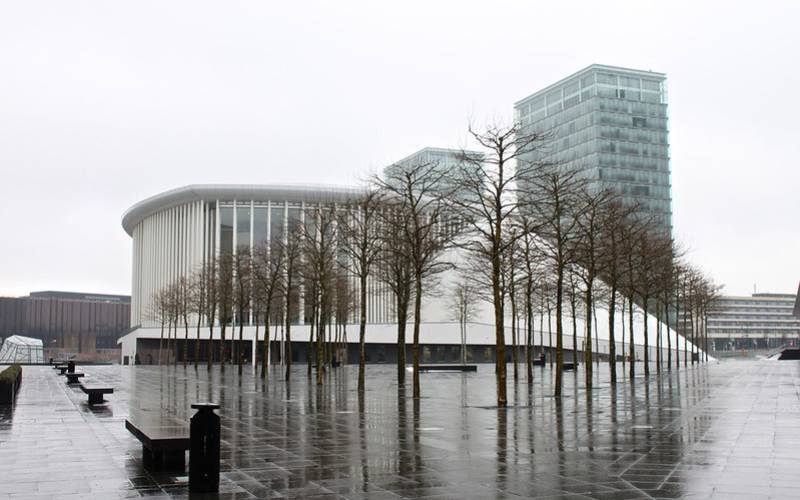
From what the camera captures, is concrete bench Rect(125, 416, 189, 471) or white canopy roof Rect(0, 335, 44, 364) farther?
white canopy roof Rect(0, 335, 44, 364)

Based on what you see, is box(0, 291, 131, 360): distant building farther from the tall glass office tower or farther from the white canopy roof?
the tall glass office tower

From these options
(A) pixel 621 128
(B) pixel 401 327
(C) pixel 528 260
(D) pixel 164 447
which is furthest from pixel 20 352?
(A) pixel 621 128

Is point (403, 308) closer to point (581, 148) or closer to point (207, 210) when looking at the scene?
point (207, 210)

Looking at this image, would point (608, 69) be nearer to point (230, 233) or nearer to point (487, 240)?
point (230, 233)

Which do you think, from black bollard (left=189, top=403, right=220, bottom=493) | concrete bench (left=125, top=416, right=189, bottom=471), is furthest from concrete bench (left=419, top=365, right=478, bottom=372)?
black bollard (left=189, top=403, right=220, bottom=493)

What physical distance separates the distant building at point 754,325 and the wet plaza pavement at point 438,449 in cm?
16227

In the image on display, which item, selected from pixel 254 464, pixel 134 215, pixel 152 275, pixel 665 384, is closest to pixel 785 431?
pixel 254 464

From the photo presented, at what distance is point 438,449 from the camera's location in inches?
496

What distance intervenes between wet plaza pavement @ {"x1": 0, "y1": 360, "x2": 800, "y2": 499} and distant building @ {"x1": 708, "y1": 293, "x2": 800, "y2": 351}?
6389 inches

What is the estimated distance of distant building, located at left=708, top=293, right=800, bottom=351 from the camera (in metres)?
177

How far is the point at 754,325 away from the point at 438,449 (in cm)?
19170

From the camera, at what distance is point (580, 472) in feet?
34.0

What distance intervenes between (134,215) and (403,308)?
300 ft

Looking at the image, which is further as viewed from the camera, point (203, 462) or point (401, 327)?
point (401, 327)
